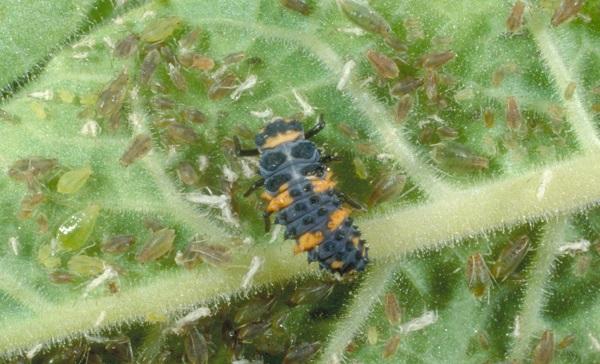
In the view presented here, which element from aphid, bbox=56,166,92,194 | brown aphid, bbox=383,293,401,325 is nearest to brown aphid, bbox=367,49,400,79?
brown aphid, bbox=383,293,401,325

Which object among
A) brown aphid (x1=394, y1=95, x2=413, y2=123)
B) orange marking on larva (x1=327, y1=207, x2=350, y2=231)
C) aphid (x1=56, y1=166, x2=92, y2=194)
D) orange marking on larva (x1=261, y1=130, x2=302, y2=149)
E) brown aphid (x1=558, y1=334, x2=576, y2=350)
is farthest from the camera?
brown aphid (x1=558, y1=334, x2=576, y2=350)

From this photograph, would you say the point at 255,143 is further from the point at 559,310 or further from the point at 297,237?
the point at 559,310

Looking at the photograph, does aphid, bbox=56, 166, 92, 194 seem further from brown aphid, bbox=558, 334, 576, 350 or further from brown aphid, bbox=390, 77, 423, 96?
brown aphid, bbox=558, 334, 576, 350

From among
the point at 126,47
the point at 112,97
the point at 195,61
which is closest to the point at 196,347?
the point at 112,97

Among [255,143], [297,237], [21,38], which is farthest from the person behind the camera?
[21,38]

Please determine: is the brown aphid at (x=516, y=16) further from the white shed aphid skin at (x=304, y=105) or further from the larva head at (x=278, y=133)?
the larva head at (x=278, y=133)

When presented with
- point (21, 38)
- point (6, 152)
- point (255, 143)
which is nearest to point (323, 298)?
point (255, 143)

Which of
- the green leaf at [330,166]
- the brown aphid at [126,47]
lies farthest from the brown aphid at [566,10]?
the brown aphid at [126,47]
